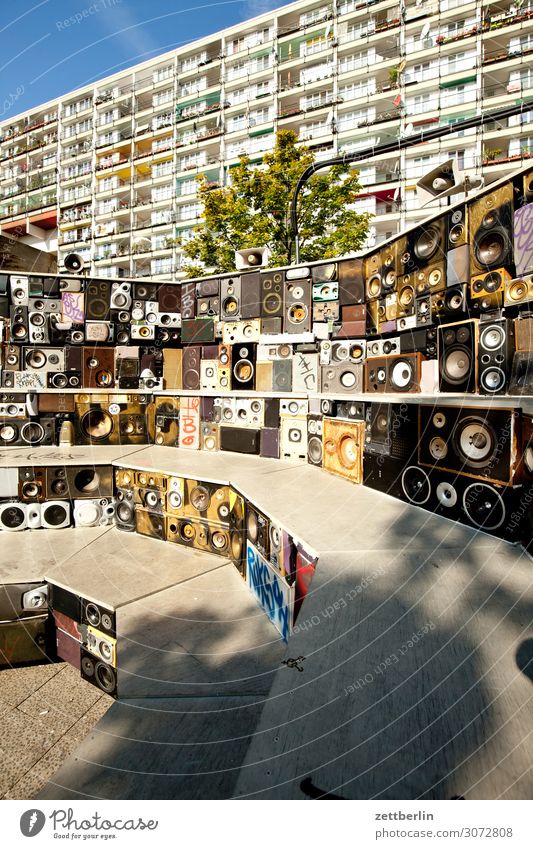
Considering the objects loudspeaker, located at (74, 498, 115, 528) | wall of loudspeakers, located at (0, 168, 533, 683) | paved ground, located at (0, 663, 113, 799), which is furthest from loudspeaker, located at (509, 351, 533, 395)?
loudspeaker, located at (74, 498, 115, 528)

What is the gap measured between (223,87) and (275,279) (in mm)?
23919

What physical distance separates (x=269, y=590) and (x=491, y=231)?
396 centimetres

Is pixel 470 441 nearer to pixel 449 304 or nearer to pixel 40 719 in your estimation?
pixel 449 304

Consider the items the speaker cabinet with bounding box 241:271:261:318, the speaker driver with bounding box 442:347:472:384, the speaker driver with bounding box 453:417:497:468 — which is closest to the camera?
the speaker driver with bounding box 453:417:497:468

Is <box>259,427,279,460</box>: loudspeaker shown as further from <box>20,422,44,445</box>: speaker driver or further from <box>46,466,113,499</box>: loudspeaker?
<box>20,422,44,445</box>: speaker driver

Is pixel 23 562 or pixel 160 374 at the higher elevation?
pixel 160 374

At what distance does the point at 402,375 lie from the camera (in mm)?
4984

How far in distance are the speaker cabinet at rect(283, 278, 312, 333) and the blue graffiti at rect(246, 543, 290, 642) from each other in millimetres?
3781

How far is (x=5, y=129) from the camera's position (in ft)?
109

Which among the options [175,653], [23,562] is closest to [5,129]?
[23,562]

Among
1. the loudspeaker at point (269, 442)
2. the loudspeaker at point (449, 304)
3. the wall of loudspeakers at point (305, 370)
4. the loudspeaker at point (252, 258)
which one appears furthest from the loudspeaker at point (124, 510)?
the loudspeaker at point (449, 304)

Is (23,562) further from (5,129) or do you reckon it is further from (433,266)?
(5,129)

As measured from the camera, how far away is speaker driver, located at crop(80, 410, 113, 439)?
290 inches

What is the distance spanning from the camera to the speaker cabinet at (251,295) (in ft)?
23.0
